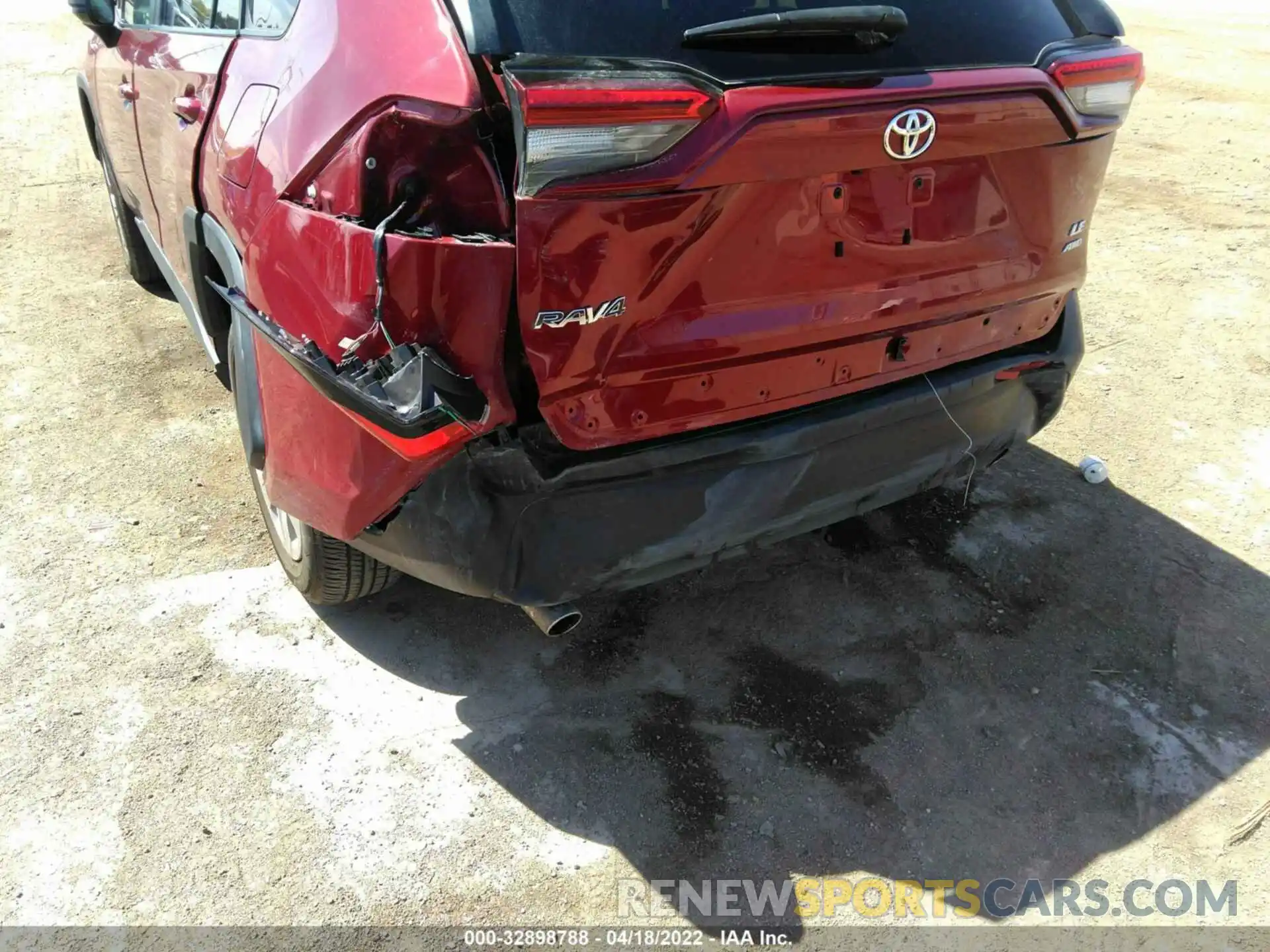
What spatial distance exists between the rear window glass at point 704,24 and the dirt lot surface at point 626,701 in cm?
161

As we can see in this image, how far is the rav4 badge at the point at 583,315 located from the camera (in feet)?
5.94

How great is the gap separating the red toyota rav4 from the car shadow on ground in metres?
0.52

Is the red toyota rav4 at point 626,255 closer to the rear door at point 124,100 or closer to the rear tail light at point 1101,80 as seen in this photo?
the rear tail light at point 1101,80

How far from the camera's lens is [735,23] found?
1.86m

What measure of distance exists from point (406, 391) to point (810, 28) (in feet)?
3.49

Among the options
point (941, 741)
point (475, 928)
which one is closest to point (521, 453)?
point (475, 928)

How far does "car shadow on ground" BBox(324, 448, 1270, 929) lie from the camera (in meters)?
2.31

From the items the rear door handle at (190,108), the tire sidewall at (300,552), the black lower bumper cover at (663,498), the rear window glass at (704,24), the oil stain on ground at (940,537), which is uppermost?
the rear window glass at (704,24)

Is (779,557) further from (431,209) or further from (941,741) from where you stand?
(431,209)

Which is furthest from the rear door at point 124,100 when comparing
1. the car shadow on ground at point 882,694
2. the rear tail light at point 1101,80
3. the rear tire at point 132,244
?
the rear tail light at point 1101,80

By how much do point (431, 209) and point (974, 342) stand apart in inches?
56.9

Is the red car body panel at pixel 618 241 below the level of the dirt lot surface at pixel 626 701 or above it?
above

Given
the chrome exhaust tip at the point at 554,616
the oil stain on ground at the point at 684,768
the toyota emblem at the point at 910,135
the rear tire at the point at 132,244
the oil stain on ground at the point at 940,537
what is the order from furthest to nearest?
1. the rear tire at the point at 132,244
2. the oil stain on ground at the point at 940,537
3. the oil stain on ground at the point at 684,768
4. the chrome exhaust tip at the point at 554,616
5. the toyota emblem at the point at 910,135

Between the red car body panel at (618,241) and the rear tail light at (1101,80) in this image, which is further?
the rear tail light at (1101,80)
